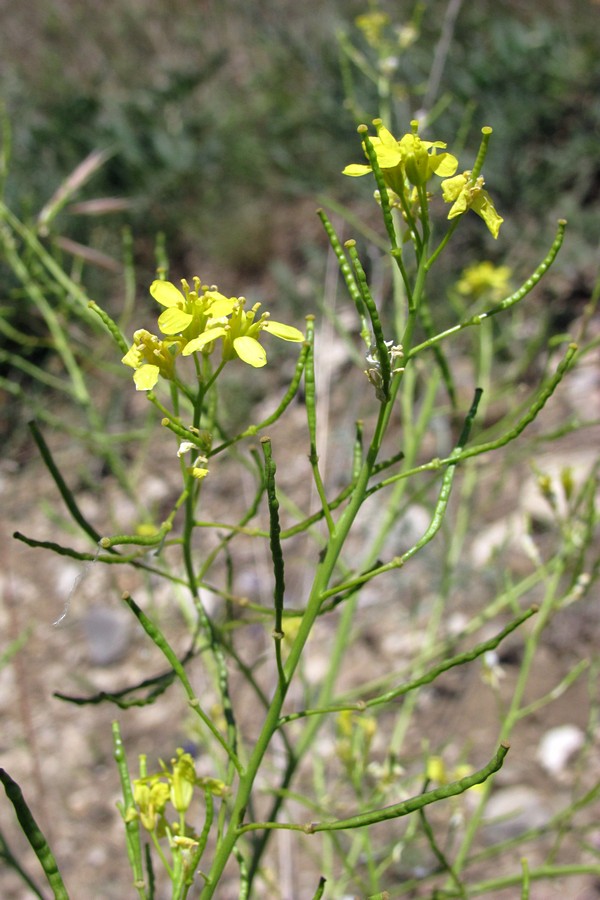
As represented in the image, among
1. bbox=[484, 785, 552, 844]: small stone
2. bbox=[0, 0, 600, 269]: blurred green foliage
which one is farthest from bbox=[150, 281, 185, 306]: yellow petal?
bbox=[0, 0, 600, 269]: blurred green foliage

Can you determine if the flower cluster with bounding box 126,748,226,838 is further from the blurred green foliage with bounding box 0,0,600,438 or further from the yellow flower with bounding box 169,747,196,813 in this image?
the blurred green foliage with bounding box 0,0,600,438

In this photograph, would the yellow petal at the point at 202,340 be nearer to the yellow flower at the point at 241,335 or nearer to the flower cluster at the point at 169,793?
the yellow flower at the point at 241,335

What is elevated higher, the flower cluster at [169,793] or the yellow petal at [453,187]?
the yellow petal at [453,187]

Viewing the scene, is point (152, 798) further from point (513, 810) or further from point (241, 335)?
point (513, 810)

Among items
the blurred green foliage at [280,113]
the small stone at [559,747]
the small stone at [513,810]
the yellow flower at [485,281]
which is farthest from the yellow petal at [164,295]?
the blurred green foliage at [280,113]

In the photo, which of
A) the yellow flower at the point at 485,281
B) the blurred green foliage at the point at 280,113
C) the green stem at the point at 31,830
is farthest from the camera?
the blurred green foliage at the point at 280,113

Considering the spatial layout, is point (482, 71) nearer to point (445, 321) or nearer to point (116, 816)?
point (445, 321)

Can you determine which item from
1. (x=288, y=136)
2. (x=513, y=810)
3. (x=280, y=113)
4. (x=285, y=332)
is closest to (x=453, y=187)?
(x=285, y=332)

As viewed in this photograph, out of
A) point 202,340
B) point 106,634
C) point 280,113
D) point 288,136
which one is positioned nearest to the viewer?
point 202,340
